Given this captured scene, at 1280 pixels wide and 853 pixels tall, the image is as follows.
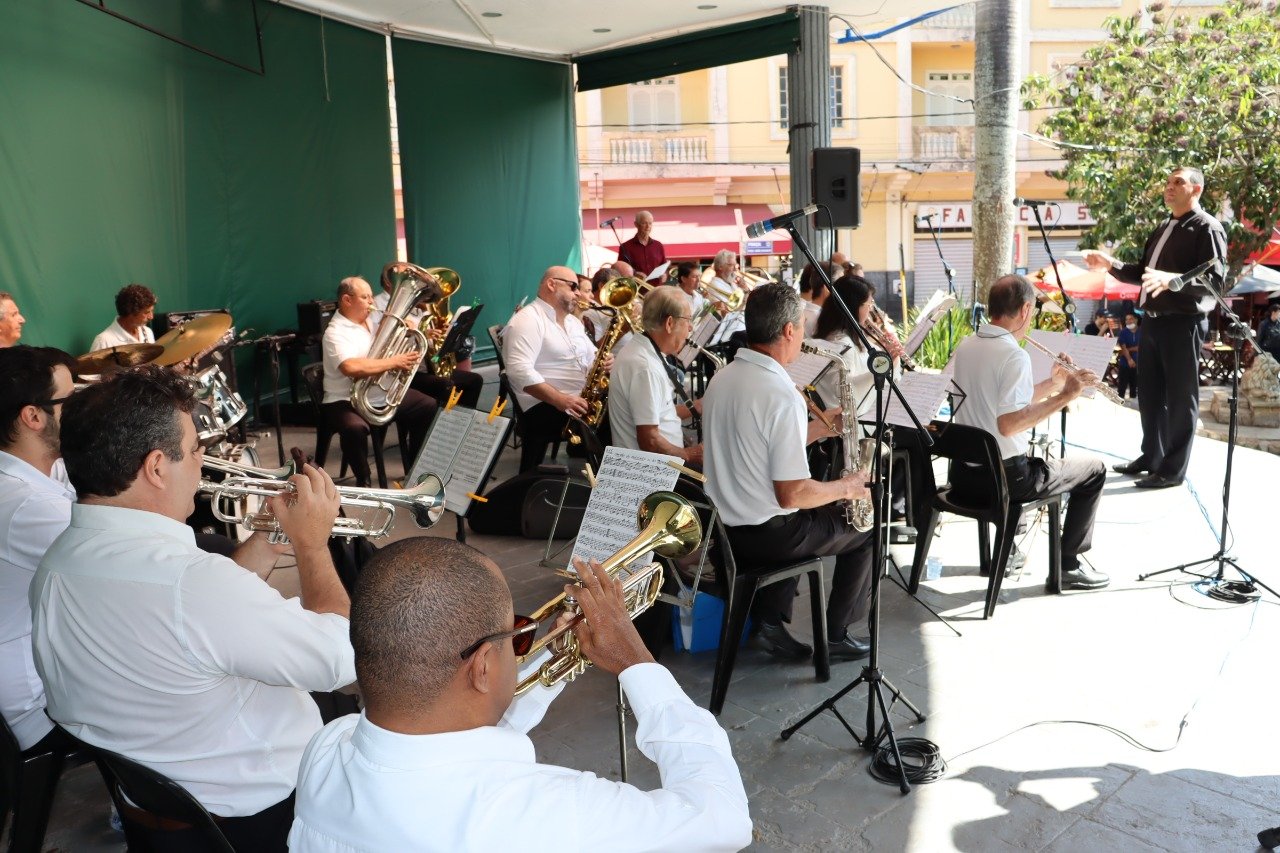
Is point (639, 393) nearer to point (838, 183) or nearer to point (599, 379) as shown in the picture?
point (599, 379)

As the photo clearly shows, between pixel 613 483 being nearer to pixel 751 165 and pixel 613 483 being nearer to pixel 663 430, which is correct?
pixel 663 430

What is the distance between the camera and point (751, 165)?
2439 cm

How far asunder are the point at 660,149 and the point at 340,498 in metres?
22.9

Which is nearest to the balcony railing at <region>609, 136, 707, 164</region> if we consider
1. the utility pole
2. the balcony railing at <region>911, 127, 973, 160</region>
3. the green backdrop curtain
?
the balcony railing at <region>911, 127, 973, 160</region>

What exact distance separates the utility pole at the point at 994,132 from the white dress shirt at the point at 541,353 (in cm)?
541

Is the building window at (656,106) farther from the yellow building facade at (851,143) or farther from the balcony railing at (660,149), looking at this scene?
Answer: the balcony railing at (660,149)

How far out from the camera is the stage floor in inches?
117

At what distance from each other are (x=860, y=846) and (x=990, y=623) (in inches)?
74.0

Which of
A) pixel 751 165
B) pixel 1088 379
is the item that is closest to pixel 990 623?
pixel 1088 379

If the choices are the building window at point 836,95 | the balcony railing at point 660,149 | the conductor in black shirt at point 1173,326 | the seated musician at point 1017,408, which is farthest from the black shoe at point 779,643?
the balcony railing at point 660,149

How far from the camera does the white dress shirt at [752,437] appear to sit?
12.1ft

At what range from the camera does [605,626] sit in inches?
65.8

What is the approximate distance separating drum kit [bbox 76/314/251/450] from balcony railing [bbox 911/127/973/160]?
23423 millimetres

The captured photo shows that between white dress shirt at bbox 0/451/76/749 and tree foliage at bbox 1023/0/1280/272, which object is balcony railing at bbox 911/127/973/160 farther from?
white dress shirt at bbox 0/451/76/749
